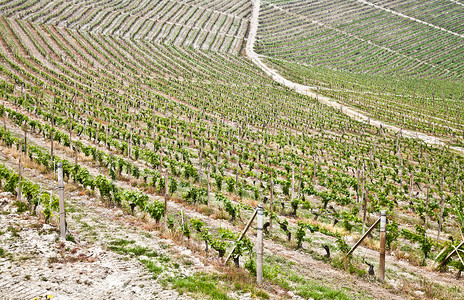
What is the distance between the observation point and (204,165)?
21062mm

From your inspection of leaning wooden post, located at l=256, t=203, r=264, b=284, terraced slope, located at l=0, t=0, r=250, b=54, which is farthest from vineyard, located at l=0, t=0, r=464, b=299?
terraced slope, located at l=0, t=0, r=250, b=54

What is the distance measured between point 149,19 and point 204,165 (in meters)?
77.8

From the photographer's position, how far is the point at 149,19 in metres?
87.8

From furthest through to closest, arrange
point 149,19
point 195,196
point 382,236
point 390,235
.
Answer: point 149,19 < point 195,196 < point 390,235 < point 382,236

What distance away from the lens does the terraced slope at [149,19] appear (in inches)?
2884

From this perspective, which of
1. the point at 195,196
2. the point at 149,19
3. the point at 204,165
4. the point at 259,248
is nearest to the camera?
the point at 259,248

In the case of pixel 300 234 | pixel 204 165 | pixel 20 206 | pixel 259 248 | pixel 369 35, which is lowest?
pixel 204 165

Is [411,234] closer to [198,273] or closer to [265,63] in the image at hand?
[198,273]

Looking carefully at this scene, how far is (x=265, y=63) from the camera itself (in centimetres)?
7475

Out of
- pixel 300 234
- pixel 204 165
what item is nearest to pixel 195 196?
pixel 300 234

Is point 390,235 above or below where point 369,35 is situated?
below

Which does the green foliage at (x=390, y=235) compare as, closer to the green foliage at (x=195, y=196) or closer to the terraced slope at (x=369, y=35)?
the green foliage at (x=195, y=196)

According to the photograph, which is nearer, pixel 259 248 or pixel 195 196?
pixel 259 248

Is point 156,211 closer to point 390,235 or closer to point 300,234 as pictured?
point 300,234
